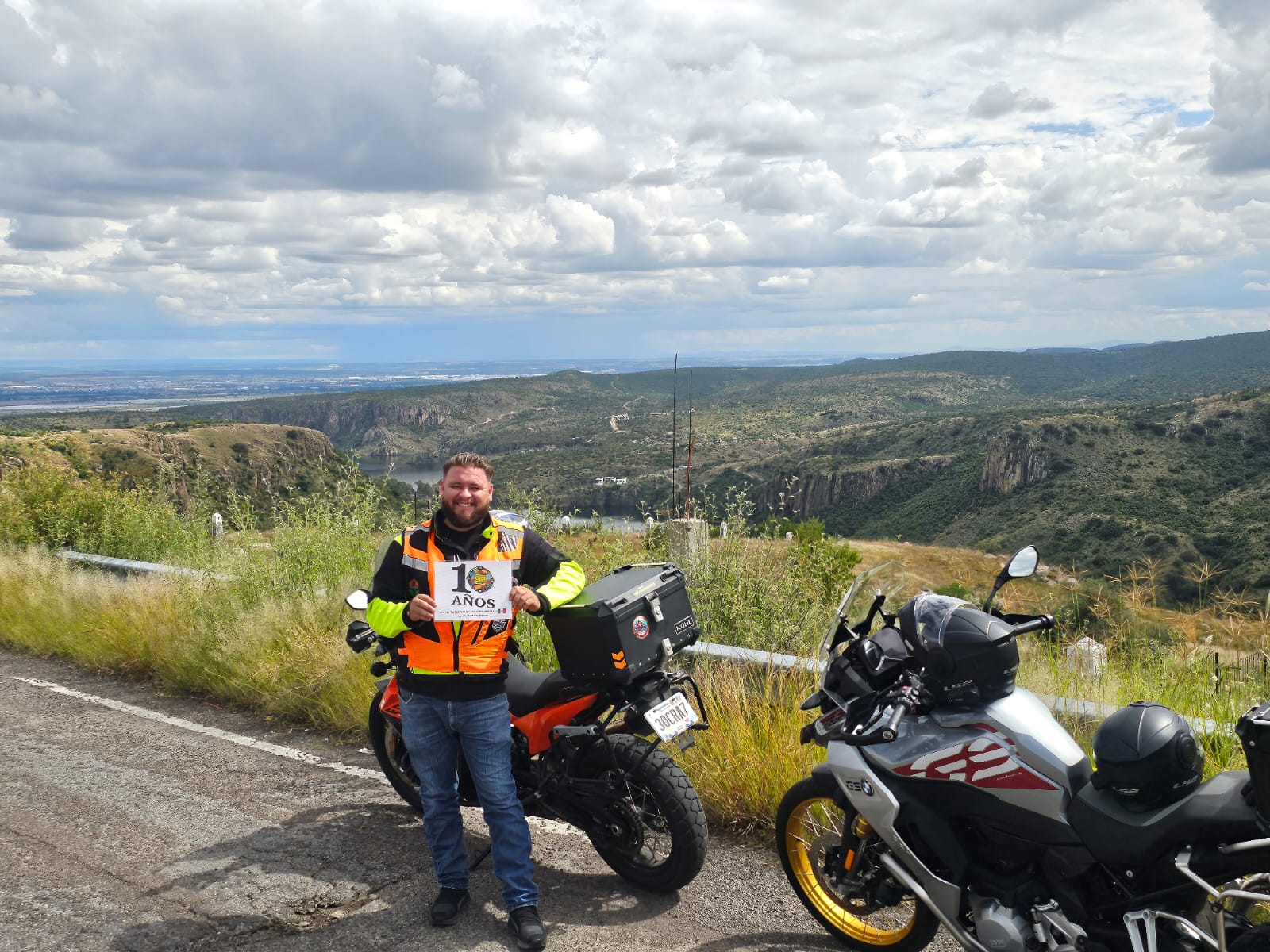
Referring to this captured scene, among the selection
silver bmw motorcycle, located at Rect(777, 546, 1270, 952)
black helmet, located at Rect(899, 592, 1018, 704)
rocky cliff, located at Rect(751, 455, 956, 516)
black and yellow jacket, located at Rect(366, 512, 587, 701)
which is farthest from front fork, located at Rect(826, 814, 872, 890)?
rocky cliff, located at Rect(751, 455, 956, 516)

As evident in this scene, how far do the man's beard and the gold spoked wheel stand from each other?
166 cm

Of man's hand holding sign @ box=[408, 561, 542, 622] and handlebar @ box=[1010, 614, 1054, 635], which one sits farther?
man's hand holding sign @ box=[408, 561, 542, 622]

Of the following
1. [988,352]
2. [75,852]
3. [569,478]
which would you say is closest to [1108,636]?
[75,852]

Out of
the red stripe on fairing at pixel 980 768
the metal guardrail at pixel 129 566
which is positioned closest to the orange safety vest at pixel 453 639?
the red stripe on fairing at pixel 980 768

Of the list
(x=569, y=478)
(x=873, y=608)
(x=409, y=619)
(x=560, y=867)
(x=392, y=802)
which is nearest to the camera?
(x=873, y=608)

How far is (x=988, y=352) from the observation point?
18938cm

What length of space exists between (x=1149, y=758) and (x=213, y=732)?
5760 millimetres

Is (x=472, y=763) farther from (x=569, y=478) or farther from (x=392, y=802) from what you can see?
(x=569, y=478)

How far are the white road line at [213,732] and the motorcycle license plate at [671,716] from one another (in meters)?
2.28

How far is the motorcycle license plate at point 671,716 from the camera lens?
13.5 feet

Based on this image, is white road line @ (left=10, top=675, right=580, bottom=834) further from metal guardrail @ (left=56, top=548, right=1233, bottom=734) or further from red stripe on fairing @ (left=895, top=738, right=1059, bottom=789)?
red stripe on fairing @ (left=895, top=738, right=1059, bottom=789)

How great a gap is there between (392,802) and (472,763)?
149 centimetres

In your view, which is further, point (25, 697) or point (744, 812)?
point (25, 697)

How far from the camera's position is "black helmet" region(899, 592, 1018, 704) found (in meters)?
3.26
